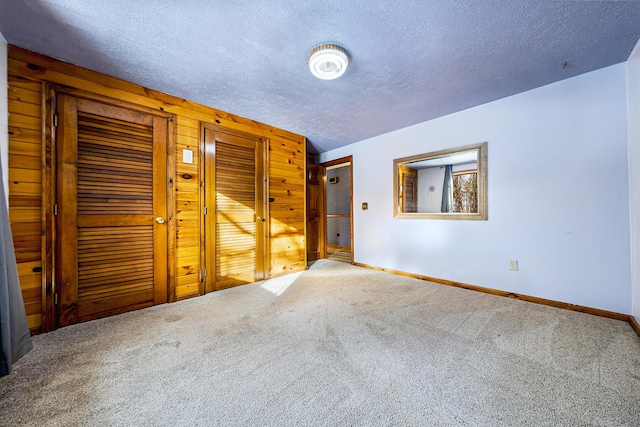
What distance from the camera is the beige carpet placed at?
114cm

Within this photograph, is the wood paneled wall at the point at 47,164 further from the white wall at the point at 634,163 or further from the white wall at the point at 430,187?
the white wall at the point at 634,163

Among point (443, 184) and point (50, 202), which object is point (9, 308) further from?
point (443, 184)

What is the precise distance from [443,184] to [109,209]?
415 centimetres

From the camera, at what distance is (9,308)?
4.73 ft

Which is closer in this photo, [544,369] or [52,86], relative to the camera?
[544,369]

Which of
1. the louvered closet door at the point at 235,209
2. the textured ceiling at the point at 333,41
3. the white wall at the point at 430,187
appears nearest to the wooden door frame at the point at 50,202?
the textured ceiling at the point at 333,41

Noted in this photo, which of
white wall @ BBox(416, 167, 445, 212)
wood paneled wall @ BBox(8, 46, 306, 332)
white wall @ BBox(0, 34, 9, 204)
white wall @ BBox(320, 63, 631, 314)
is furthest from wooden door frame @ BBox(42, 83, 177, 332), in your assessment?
white wall @ BBox(416, 167, 445, 212)

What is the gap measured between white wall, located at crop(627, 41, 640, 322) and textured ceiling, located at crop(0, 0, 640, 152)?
0.60 ft

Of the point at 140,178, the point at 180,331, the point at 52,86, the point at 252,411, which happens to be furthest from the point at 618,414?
the point at 52,86

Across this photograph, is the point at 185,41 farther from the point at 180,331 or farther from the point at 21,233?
the point at 180,331

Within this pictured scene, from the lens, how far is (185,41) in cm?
178

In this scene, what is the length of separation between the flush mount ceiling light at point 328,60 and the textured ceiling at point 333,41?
49 mm

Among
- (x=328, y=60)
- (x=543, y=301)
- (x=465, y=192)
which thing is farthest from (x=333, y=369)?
(x=465, y=192)

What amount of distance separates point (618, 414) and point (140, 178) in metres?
3.66
